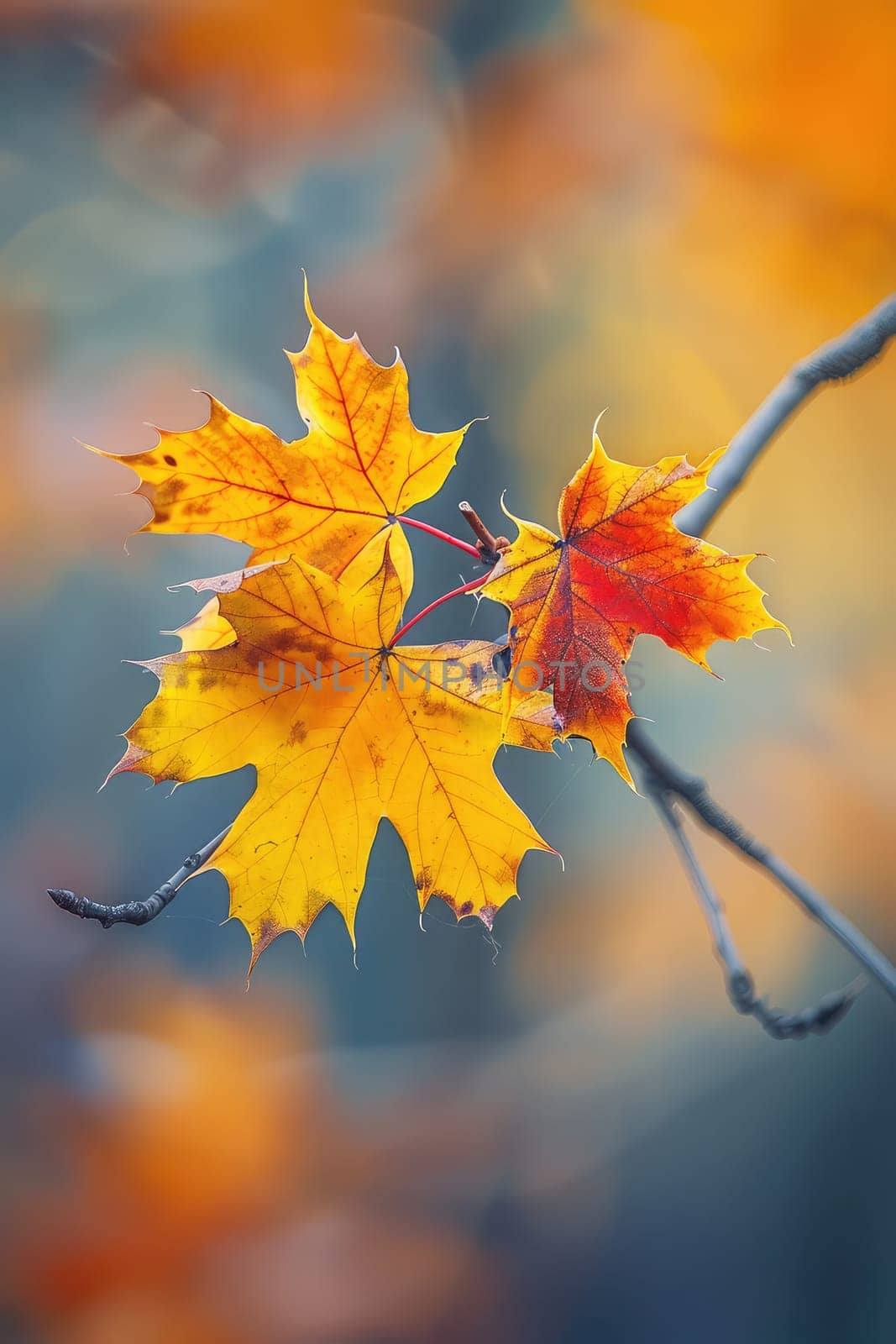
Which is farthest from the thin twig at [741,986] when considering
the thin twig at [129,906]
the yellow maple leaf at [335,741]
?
the thin twig at [129,906]

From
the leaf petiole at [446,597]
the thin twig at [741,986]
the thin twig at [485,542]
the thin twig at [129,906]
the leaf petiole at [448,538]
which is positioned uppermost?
the leaf petiole at [448,538]

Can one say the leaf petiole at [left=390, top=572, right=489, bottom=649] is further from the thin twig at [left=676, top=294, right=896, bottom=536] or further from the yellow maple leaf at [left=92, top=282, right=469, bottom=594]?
the thin twig at [left=676, top=294, right=896, bottom=536]

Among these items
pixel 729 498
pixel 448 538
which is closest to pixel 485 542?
pixel 448 538

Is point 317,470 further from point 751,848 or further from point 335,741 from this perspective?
point 751,848

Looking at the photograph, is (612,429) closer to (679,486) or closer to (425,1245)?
(679,486)

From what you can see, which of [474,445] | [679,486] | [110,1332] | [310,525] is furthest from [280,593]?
[110,1332]

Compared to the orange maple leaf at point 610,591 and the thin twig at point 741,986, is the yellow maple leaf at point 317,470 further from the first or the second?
the thin twig at point 741,986

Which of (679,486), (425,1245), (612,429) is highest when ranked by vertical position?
(612,429)
